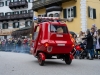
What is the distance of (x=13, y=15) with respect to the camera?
56875 millimetres

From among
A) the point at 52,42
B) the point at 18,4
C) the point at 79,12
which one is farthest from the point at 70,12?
the point at 18,4

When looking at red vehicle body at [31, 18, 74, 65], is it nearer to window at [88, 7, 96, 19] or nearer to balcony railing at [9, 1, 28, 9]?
window at [88, 7, 96, 19]

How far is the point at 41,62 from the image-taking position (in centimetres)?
1134

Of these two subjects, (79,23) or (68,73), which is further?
(79,23)

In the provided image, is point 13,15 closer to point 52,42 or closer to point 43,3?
point 43,3

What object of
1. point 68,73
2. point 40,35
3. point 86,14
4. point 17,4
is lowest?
point 68,73

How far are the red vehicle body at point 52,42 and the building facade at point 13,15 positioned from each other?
43.1 meters

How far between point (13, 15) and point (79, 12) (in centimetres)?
3387

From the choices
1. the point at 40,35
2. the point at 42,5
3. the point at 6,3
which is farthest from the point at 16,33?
the point at 40,35

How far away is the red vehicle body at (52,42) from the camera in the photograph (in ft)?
36.5

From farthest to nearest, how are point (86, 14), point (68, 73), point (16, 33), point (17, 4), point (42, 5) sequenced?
1. point (17, 4)
2. point (16, 33)
3. point (42, 5)
4. point (86, 14)
5. point (68, 73)

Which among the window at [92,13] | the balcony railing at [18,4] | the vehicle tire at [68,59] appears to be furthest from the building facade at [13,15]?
the vehicle tire at [68,59]

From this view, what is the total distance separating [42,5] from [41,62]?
19890mm

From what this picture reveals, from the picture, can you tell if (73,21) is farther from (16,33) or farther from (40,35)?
(16,33)
